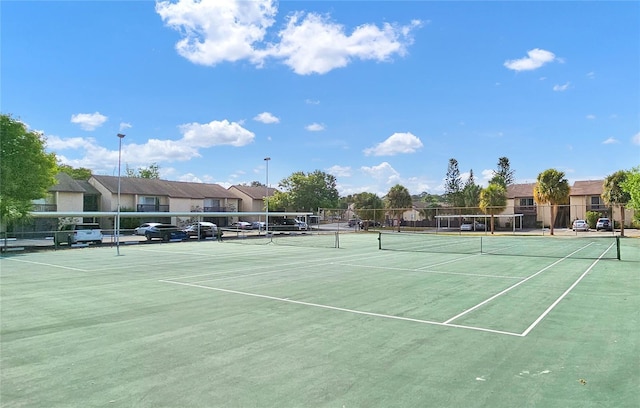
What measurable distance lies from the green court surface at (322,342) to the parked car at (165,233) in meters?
27.2

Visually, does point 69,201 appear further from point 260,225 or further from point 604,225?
point 604,225

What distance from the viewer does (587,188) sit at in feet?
232

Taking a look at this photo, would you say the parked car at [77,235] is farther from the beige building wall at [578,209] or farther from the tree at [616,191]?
the beige building wall at [578,209]

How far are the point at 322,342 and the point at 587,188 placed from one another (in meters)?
77.2

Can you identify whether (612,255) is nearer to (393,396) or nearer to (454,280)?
(454,280)

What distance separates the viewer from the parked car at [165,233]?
4166 cm

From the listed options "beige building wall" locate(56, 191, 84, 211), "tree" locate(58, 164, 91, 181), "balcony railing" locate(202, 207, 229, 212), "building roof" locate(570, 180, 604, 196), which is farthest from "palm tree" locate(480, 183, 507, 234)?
"tree" locate(58, 164, 91, 181)

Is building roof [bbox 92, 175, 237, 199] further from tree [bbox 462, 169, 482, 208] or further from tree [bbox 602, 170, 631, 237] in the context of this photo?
tree [bbox 602, 170, 631, 237]

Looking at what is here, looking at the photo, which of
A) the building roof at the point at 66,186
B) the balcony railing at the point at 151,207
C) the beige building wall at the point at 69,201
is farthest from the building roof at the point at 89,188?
the balcony railing at the point at 151,207

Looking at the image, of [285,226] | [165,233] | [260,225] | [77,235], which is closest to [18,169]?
[77,235]

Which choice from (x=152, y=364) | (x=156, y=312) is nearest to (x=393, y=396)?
(x=152, y=364)

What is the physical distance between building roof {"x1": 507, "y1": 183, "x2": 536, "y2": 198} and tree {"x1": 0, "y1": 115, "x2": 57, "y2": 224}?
70.3 meters

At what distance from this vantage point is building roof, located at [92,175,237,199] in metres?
59.3

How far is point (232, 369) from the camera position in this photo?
6.05m
